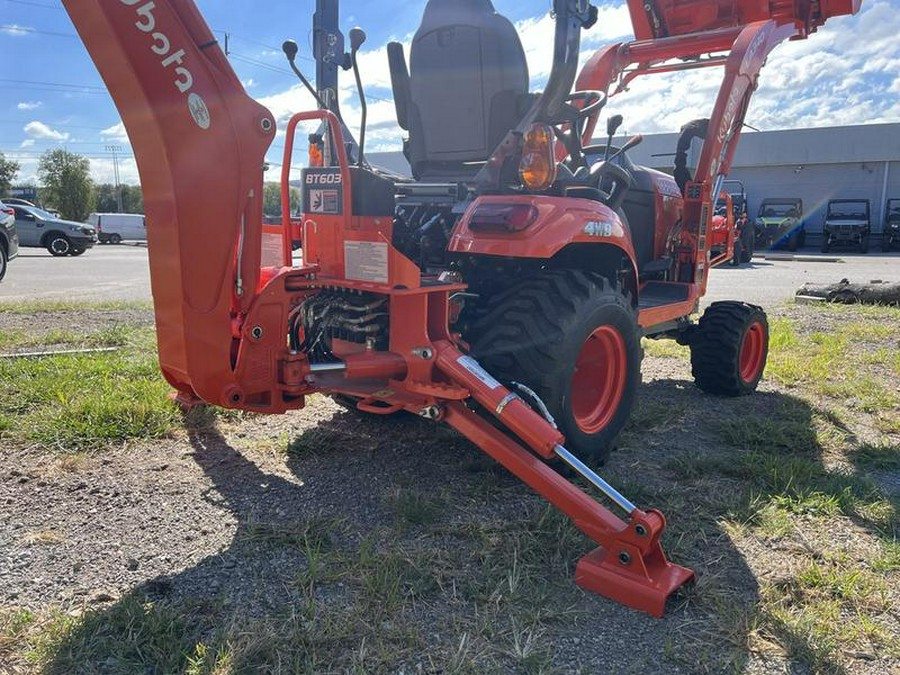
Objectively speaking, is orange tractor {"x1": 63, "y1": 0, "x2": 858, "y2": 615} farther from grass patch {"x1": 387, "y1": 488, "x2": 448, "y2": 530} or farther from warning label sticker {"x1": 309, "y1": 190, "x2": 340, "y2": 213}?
grass patch {"x1": 387, "y1": 488, "x2": 448, "y2": 530}

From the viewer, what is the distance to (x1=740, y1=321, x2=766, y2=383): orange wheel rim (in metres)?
5.70

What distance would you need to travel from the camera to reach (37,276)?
43.9 ft

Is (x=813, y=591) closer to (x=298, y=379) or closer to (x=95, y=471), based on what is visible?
(x=298, y=379)

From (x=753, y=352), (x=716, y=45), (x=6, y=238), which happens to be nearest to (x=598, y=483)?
(x=753, y=352)

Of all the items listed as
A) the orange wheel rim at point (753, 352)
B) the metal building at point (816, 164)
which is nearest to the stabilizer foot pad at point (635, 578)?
the orange wheel rim at point (753, 352)

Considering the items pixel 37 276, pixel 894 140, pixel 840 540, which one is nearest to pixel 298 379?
pixel 840 540

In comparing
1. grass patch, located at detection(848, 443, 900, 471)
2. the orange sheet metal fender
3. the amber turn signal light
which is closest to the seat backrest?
the amber turn signal light

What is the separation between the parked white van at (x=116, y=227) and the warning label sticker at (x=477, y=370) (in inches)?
1340

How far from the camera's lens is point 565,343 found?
3396 mm

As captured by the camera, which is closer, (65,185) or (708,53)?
(708,53)

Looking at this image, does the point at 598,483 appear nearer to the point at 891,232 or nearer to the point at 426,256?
the point at 426,256

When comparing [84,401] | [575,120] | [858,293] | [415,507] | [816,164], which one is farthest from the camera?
[816,164]

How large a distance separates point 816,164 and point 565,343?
1398 inches

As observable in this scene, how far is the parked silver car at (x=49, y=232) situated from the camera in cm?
2066
